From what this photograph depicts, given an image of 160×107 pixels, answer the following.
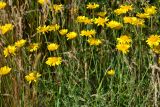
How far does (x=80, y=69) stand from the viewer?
2.28 metres

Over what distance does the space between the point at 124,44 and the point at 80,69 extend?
0.25m

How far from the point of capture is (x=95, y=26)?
2605mm

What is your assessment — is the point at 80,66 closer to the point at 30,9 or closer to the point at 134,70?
the point at 134,70

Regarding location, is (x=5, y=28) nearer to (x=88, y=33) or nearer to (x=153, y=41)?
(x=88, y=33)

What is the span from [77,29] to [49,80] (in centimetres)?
33

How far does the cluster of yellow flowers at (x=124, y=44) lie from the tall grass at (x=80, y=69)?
45mm

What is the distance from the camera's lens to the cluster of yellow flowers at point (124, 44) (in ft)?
7.22

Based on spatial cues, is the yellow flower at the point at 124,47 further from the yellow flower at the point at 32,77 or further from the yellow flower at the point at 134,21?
the yellow flower at the point at 32,77

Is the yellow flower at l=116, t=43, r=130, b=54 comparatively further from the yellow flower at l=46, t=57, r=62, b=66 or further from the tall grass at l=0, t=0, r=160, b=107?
the yellow flower at l=46, t=57, r=62, b=66

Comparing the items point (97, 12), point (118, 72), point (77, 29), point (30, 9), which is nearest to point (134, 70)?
point (118, 72)

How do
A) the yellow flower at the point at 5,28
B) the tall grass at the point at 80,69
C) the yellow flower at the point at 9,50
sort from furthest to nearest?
1. the yellow flower at the point at 5,28
2. the yellow flower at the point at 9,50
3. the tall grass at the point at 80,69

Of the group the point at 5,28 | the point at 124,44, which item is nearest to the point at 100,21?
the point at 124,44

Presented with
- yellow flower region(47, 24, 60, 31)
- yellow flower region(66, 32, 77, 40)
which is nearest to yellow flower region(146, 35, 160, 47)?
yellow flower region(66, 32, 77, 40)

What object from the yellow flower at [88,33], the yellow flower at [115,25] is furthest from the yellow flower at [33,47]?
the yellow flower at [115,25]
